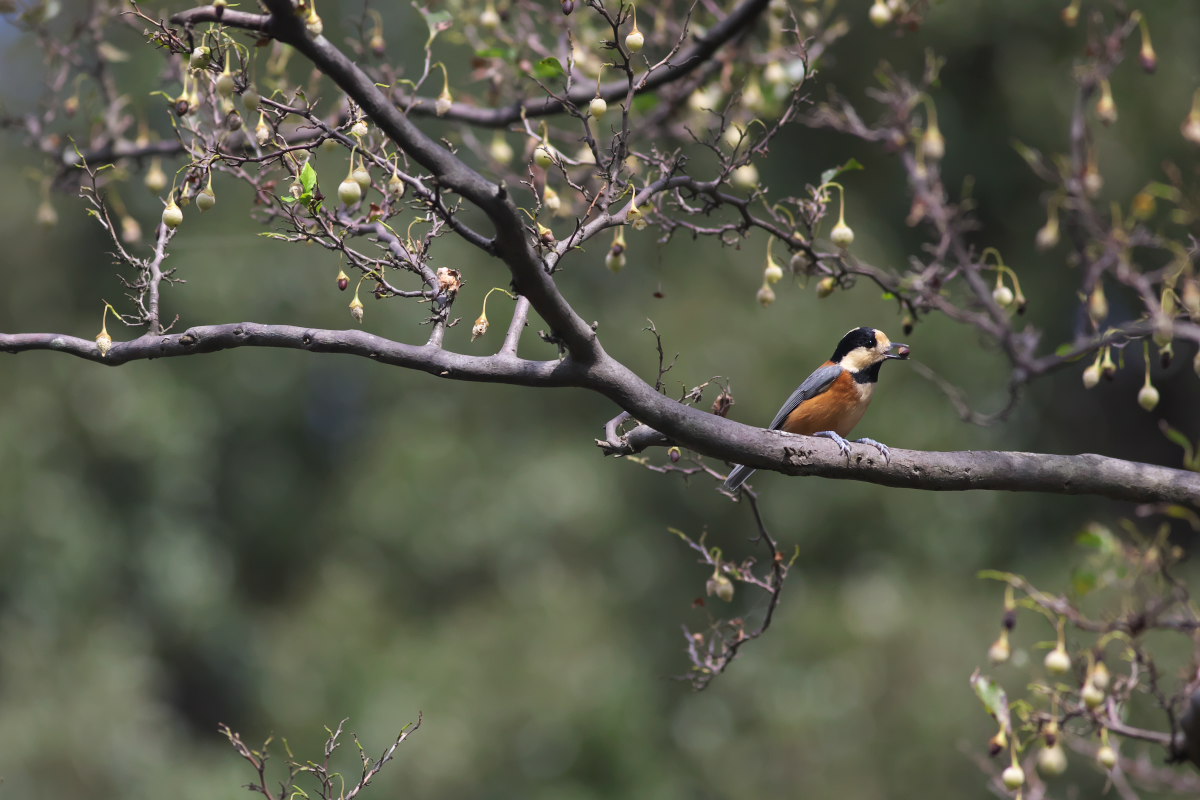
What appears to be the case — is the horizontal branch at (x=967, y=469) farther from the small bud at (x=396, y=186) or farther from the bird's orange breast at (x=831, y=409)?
the bird's orange breast at (x=831, y=409)

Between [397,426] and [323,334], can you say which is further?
[397,426]

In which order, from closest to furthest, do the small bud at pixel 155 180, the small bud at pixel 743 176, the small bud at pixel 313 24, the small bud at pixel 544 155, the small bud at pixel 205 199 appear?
the small bud at pixel 313 24
the small bud at pixel 205 199
the small bud at pixel 544 155
the small bud at pixel 743 176
the small bud at pixel 155 180

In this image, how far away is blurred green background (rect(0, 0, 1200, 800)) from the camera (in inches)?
453

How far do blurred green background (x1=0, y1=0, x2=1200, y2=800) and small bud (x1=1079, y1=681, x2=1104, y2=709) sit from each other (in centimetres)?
661

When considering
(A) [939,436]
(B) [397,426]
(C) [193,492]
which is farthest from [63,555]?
(A) [939,436]

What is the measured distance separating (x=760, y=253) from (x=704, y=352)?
1.26 m

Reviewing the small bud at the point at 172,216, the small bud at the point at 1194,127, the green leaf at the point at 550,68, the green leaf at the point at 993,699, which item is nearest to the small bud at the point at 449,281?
the small bud at the point at 172,216

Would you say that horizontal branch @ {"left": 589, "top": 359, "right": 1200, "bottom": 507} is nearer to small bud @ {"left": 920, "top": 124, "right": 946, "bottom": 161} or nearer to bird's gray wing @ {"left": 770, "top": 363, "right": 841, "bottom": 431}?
bird's gray wing @ {"left": 770, "top": 363, "right": 841, "bottom": 431}

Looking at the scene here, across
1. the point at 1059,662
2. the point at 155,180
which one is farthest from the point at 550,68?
the point at 1059,662

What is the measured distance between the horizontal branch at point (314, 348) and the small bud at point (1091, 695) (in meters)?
1.84

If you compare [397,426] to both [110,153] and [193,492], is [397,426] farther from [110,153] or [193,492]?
[110,153]

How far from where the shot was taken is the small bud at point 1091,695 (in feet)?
12.2

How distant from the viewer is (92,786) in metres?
12.8

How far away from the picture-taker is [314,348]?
2.96 meters
